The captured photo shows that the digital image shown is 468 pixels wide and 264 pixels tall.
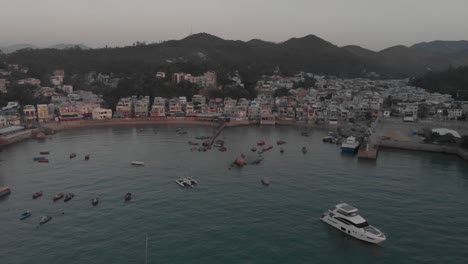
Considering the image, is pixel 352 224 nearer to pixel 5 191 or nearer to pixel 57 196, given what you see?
pixel 57 196

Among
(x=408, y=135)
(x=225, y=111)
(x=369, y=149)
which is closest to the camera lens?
(x=369, y=149)

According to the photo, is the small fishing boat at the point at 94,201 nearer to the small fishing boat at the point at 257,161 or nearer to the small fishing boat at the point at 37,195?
the small fishing boat at the point at 37,195

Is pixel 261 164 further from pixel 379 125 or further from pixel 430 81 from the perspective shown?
pixel 430 81

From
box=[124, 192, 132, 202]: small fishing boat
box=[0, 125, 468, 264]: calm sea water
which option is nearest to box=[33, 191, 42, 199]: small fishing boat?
box=[0, 125, 468, 264]: calm sea water

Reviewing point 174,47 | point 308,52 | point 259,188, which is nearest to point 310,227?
point 259,188

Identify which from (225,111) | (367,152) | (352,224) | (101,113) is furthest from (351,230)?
(101,113)
